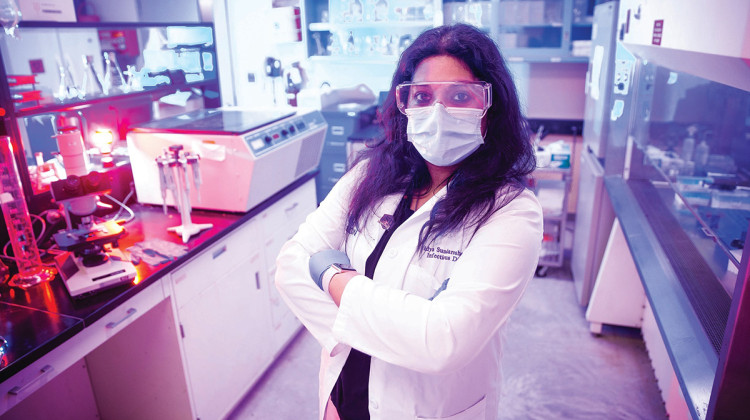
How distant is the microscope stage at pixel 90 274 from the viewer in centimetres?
155

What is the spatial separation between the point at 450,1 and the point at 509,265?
353cm

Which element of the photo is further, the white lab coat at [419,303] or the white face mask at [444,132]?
the white face mask at [444,132]

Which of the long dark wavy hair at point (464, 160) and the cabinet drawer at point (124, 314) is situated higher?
the long dark wavy hair at point (464, 160)

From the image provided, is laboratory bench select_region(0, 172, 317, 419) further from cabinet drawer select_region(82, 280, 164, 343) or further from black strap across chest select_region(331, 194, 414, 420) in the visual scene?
black strap across chest select_region(331, 194, 414, 420)

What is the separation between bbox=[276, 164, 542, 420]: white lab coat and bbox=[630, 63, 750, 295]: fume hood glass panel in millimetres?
769

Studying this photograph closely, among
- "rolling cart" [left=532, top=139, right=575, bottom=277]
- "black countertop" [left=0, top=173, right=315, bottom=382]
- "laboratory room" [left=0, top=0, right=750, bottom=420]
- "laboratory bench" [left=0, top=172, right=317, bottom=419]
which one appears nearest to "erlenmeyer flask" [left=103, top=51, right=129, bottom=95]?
"laboratory room" [left=0, top=0, right=750, bottom=420]

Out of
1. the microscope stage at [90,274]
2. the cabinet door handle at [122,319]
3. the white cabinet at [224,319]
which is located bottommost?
the white cabinet at [224,319]

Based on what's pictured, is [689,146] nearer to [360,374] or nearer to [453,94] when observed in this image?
[453,94]

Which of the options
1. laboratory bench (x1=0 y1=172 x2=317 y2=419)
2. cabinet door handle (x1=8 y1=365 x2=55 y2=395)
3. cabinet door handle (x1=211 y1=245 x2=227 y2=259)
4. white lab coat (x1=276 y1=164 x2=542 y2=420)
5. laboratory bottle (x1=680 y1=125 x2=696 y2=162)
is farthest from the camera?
laboratory bottle (x1=680 y1=125 x2=696 y2=162)

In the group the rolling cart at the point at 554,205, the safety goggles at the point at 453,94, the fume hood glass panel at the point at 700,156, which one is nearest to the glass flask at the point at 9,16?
the safety goggles at the point at 453,94

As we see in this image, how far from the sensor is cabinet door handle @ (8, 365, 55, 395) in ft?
4.22

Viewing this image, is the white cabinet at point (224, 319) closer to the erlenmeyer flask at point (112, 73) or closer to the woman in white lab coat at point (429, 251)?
the woman in white lab coat at point (429, 251)

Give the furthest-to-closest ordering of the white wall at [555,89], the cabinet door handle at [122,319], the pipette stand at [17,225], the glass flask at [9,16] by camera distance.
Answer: the white wall at [555,89]
the glass flask at [9,16]
the pipette stand at [17,225]
the cabinet door handle at [122,319]

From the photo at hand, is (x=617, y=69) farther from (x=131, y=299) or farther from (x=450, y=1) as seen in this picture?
(x=131, y=299)
